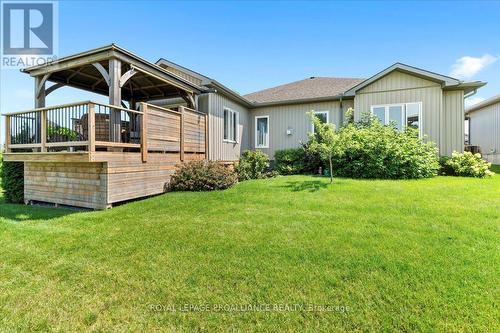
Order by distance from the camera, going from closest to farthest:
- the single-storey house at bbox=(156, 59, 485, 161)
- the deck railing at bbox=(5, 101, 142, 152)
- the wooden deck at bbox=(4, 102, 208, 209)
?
the deck railing at bbox=(5, 101, 142, 152)
the wooden deck at bbox=(4, 102, 208, 209)
the single-storey house at bbox=(156, 59, 485, 161)

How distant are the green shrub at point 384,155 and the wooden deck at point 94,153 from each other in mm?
5675

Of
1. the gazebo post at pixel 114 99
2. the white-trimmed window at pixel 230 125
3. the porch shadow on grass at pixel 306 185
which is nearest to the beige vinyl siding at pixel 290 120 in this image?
the white-trimmed window at pixel 230 125

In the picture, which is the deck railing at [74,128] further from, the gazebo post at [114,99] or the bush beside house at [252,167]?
the bush beside house at [252,167]

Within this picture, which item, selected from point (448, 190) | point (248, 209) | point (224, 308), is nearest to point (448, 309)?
point (224, 308)

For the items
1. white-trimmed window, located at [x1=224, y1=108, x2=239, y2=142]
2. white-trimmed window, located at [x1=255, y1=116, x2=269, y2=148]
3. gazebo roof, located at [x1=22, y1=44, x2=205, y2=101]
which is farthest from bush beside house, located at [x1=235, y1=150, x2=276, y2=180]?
gazebo roof, located at [x1=22, y1=44, x2=205, y2=101]

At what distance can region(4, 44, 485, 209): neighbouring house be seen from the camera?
6508mm

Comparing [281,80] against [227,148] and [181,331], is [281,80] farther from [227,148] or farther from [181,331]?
[181,331]

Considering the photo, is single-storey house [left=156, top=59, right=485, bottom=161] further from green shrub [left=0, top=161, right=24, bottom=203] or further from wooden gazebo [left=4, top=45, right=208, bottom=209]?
green shrub [left=0, top=161, right=24, bottom=203]

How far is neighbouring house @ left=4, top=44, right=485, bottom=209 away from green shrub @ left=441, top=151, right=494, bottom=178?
993 millimetres

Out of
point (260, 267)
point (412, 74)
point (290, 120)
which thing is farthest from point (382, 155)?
point (260, 267)

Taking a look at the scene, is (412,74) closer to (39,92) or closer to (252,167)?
(252,167)

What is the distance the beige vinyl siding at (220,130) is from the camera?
10.3 meters

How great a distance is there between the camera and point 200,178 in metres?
7.91

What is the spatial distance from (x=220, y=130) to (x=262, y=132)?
361 cm
